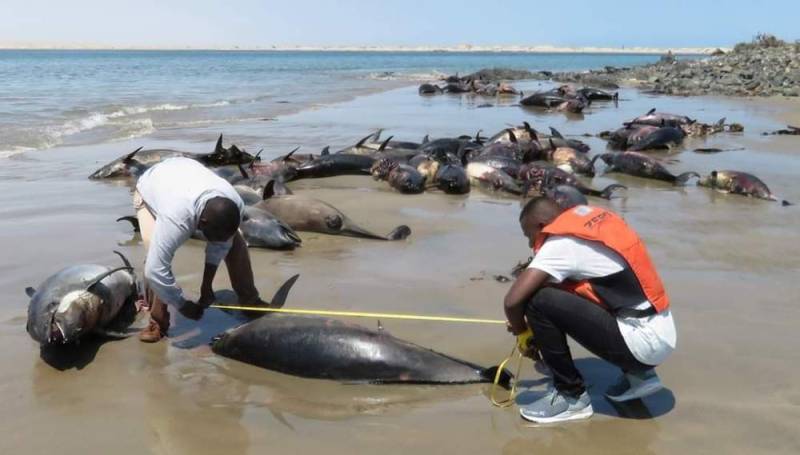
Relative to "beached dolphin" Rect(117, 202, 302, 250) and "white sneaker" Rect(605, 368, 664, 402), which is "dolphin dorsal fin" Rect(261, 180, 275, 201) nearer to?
"beached dolphin" Rect(117, 202, 302, 250)

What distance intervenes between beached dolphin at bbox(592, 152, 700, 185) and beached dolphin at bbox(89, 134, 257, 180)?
4982 mm

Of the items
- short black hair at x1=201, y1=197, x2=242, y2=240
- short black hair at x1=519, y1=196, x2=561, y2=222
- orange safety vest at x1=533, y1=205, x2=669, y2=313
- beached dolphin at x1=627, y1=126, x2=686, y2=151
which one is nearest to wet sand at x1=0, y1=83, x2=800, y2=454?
orange safety vest at x1=533, y1=205, x2=669, y2=313

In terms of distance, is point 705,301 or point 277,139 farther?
point 277,139

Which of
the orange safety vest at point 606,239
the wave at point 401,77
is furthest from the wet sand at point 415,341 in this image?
the wave at point 401,77

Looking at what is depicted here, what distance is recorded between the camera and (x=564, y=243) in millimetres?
3336

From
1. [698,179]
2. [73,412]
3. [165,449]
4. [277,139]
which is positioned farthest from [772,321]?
[277,139]

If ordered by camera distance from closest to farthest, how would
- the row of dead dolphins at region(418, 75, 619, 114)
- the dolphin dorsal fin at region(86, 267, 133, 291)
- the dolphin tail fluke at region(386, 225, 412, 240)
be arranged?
the dolphin dorsal fin at region(86, 267, 133, 291) < the dolphin tail fluke at region(386, 225, 412, 240) < the row of dead dolphins at region(418, 75, 619, 114)

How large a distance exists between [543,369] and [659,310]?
0.87 meters

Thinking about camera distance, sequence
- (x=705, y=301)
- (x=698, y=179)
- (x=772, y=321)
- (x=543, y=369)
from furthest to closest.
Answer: (x=698, y=179) → (x=705, y=301) → (x=772, y=321) → (x=543, y=369)

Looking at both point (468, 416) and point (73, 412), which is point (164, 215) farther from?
point (468, 416)

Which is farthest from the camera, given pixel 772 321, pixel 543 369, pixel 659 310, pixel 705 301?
pixel 705 301

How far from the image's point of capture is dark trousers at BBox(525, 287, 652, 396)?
3400 mm

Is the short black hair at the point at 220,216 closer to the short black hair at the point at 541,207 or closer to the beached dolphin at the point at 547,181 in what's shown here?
the short black hair at the point at 541,207

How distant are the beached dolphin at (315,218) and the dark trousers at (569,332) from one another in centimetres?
326
